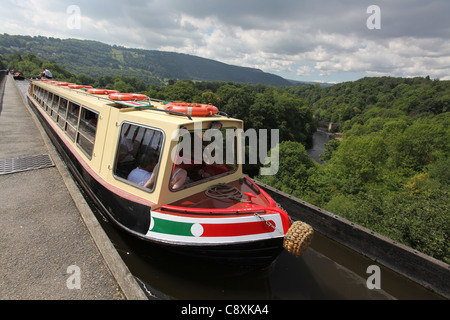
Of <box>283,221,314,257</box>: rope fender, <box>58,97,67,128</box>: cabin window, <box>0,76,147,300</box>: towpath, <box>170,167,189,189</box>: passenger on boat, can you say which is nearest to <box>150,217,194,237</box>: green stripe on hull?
<box>170,167,189,189</box>: passenger on boat

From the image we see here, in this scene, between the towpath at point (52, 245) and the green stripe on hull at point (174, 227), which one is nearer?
the towpath at point (52, 245)

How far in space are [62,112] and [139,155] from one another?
5.39m

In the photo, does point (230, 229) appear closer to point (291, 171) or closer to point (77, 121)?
point (77, 121)

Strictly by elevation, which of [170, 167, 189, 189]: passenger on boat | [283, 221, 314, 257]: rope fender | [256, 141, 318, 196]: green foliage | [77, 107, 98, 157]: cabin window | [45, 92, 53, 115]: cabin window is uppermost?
[45, 92, 53, 115]: cabin window

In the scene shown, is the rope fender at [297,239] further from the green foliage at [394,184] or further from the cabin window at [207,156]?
the green foliage at [394,184]

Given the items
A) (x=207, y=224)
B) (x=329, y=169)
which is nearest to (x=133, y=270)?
(x=207, y=224)

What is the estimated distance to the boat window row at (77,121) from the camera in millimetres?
5417

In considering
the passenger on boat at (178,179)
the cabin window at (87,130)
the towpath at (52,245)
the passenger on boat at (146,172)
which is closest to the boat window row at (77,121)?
the cabin window at (87,130)

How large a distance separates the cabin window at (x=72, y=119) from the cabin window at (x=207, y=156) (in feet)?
12.3

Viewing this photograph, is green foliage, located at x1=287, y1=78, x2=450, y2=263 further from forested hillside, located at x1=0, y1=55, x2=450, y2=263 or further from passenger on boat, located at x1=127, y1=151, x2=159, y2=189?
passenger on boat, located at x1=127, y1=151, x2=159, y2=189

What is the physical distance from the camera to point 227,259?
3.89m

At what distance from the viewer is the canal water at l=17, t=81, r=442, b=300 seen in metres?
4.21

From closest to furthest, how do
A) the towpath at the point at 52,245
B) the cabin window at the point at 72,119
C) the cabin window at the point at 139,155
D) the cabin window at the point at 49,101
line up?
the towpath at the point at 52,245
the cabin window at the point at 139,155
the cabin window at the point at 72,119
the cabin window at the point at 49,101
